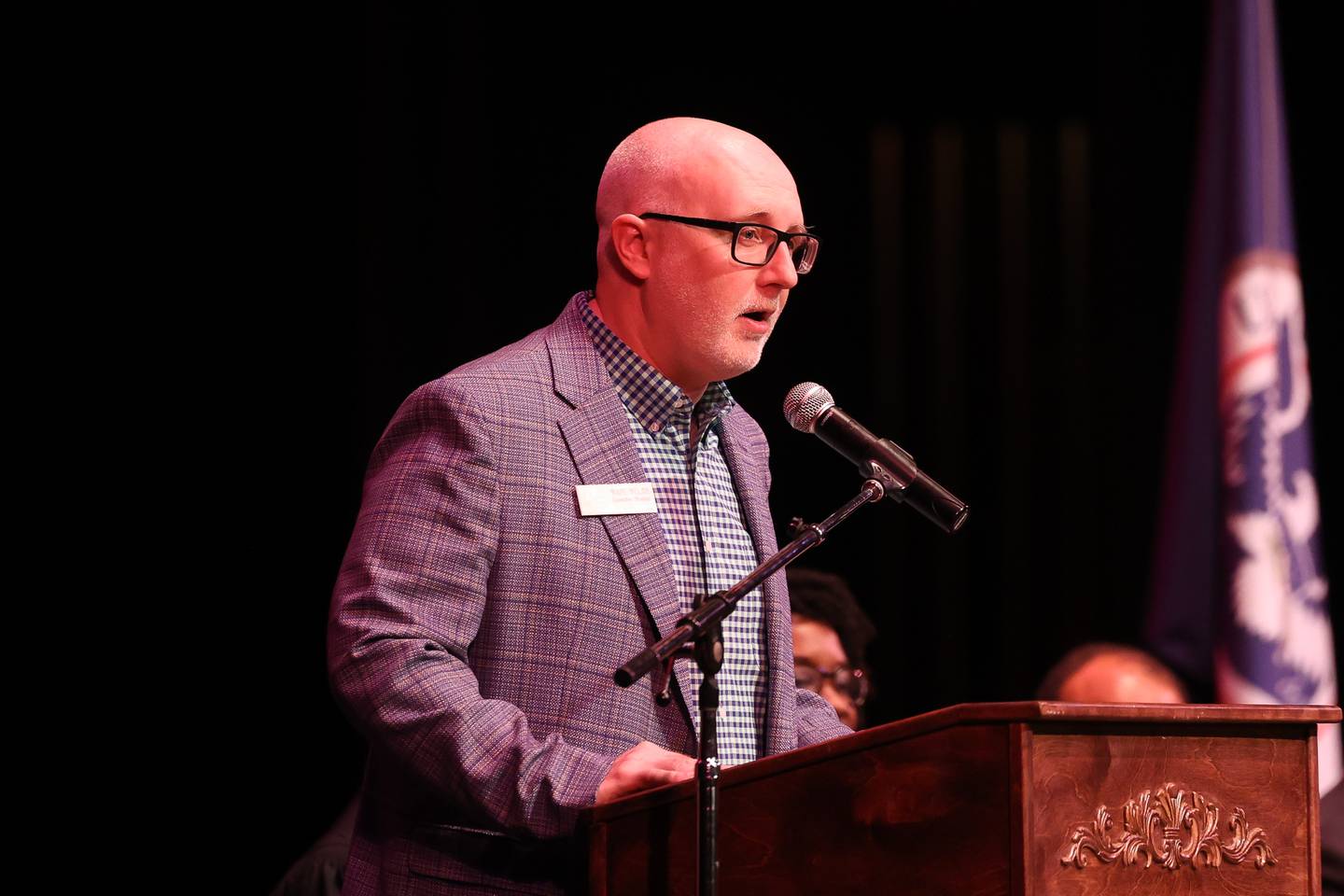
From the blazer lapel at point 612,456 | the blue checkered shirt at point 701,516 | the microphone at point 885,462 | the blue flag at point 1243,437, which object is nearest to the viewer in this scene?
the microphone at point 885,462

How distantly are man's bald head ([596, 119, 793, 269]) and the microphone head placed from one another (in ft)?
1.29

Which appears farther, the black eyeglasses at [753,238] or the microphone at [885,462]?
the black eyeglasses at [753,238]

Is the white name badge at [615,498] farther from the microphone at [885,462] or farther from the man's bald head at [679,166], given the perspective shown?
the man's bald head at [679,166]

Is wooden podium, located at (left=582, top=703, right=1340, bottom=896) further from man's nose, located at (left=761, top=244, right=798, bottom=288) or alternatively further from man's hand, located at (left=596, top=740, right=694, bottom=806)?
man's nose, located at (left=761, top=244, right=798, bottom=288)

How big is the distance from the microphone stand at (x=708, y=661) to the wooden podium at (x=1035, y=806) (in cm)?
8

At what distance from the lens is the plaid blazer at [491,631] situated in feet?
5.55

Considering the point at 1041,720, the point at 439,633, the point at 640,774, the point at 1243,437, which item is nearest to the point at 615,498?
the point at 439,633

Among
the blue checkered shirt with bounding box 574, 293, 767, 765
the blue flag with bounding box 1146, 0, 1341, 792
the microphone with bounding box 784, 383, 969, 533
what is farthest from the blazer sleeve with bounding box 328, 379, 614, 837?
the blue flag with bounding box 1146, 0, 1341, 792

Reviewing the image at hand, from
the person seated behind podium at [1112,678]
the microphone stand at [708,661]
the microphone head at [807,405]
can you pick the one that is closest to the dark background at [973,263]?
the person seated behind podium at [1112,678]

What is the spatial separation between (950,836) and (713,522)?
2.48 ft

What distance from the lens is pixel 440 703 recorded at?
1688 millimetres

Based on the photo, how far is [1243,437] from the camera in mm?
4043

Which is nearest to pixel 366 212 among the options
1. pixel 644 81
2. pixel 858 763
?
A: pixel 644 81

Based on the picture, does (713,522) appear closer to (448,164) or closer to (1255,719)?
(1255,719)
